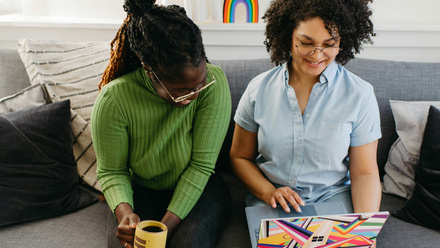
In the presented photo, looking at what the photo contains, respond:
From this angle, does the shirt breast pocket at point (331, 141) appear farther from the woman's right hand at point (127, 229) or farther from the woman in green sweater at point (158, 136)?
the woman's right hand at point (127, 229)

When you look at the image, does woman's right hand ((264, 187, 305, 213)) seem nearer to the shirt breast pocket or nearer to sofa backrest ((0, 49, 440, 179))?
the shirt breast pocket

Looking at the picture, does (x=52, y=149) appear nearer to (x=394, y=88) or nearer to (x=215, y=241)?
(x=215, y=241)

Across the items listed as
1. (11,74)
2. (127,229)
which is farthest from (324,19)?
(11,74)

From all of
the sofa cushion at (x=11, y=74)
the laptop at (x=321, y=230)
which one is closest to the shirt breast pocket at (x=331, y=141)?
the laptop at (x=321, y=230)

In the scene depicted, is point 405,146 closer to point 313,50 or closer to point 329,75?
point 329,75

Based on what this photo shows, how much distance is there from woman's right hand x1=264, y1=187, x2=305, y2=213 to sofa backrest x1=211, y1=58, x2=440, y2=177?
1.33 feet

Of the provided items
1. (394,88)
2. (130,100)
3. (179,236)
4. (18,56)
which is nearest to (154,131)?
(130,100)

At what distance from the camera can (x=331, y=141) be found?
3.69 ft

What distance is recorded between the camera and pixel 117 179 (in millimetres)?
1158

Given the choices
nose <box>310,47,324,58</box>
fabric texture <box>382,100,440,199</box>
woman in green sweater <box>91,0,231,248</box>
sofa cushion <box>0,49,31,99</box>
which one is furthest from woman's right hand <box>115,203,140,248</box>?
fabric texture <box>382,100,440,199</box>

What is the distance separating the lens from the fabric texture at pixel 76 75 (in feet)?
4.63

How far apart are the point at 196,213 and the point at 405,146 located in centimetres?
82

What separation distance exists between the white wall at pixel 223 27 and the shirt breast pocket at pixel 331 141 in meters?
0.73

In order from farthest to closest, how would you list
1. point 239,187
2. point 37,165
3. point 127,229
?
point 239,187 < point 37,165 < point 127,229
